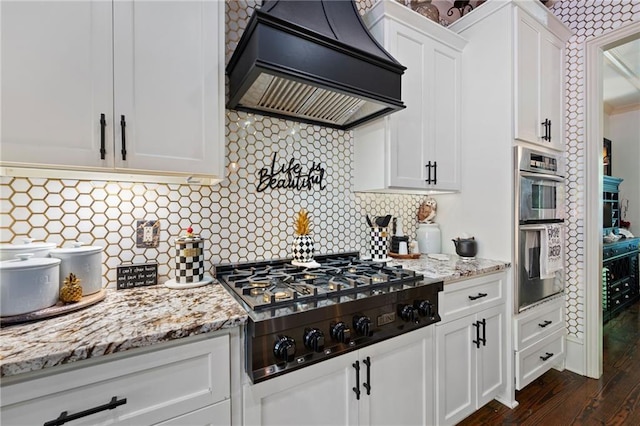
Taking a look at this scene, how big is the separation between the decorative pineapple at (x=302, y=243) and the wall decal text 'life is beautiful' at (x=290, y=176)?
0.69ft

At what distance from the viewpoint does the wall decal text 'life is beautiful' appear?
67.4 inches

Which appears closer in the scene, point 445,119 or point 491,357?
point 491,357

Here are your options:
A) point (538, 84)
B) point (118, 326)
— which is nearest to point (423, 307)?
point (118, 326)

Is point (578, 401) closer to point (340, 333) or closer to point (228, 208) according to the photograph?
point (340, 333)

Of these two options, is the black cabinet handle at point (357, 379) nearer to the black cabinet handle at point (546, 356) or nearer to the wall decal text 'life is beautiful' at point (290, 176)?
the wall decal text 'life is beautiful' at point (290, 176)

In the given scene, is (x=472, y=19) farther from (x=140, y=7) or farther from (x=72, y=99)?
(x=72, y=99)

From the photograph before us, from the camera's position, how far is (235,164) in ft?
5.28

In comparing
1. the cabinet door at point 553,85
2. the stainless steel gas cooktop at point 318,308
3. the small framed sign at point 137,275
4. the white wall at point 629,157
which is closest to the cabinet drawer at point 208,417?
the stainless steel gas cooktop at point 318,308

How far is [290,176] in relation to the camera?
1793mm

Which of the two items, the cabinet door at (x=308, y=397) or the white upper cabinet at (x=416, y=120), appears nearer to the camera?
the cabinet door at (x=308, y=397)

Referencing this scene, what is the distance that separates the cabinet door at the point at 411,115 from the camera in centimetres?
179

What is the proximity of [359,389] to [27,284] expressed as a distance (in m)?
1.24

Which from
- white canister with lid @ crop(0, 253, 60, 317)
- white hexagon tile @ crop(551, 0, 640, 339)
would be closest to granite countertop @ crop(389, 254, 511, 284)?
white hexagon tile @ crop(551, 0, 640, 339)

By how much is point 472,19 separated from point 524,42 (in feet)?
1.29
